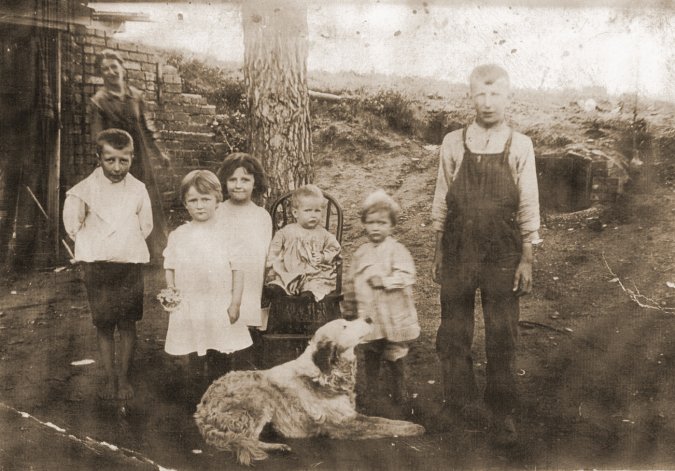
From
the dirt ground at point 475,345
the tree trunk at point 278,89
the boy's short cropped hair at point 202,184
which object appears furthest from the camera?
the tree trunk at point 278,89

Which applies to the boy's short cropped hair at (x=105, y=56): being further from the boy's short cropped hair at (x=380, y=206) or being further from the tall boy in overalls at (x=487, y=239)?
the tall boy in overalls at (x=487, y=239)

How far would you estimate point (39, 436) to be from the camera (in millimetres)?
3363

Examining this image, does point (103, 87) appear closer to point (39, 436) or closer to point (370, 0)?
point (370, 0)

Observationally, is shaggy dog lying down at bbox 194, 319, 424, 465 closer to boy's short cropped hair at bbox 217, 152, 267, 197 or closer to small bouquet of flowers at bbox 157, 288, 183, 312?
small bouquet of flowers at bbox 157, 288, 183, 312

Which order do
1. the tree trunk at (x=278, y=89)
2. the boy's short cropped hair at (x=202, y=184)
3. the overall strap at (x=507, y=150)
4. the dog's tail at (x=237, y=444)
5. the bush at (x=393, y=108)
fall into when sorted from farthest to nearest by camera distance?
the bush at (x=393, y=108) < the tree trunk at (x=278, y=89) < the boy's short cropped hair at (x=202, y=184) < the overall strap at (x=507, y=150) < the dog's tail at (x=237, y=444)

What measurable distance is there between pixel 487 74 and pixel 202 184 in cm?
165

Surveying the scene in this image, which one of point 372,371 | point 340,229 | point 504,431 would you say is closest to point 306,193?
point 340,229

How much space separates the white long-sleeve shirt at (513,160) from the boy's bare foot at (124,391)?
6.66 ft

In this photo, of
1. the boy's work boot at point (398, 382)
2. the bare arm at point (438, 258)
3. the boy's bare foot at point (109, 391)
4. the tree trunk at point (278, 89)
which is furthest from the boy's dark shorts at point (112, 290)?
the bare arm at point (438, 258)

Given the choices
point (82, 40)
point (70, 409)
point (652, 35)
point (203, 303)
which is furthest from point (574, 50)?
point (70, 409)

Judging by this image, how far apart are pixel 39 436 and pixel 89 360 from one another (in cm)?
52

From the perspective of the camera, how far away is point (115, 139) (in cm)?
350

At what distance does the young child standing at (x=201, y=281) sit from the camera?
3426 mm

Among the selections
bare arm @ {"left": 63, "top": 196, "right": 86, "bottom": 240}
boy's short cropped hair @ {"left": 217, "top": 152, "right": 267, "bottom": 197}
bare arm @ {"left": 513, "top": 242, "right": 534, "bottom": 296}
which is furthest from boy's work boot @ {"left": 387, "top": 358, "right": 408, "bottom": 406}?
bare arm @ {"left": 63, "top": 196, "right": 86, "bottom": 240}
